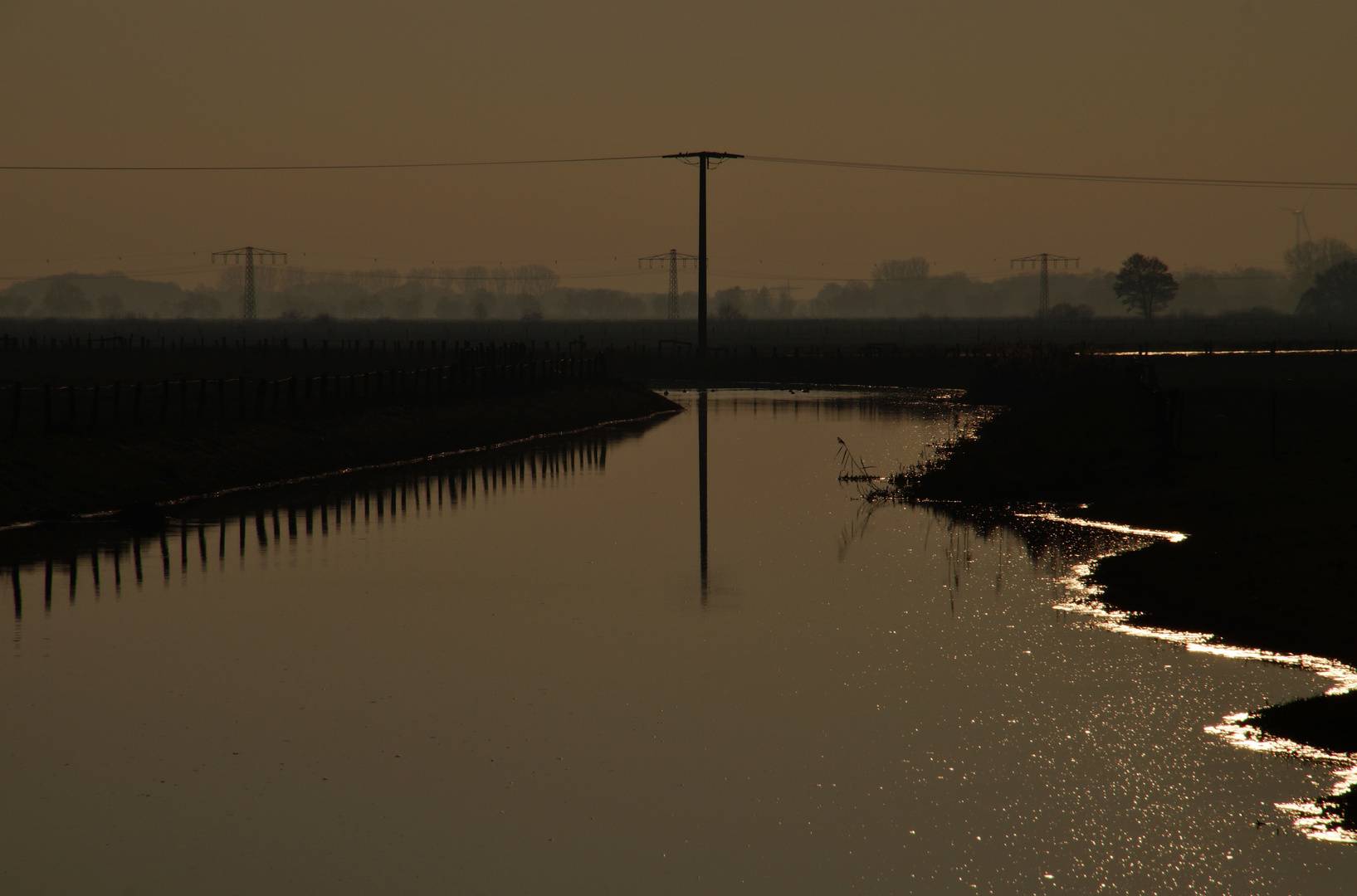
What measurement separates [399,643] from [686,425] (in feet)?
131

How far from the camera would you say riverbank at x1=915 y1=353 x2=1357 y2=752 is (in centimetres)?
1680

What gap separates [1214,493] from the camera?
1088 inches

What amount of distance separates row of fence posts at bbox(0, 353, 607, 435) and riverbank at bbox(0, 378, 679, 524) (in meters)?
1.04

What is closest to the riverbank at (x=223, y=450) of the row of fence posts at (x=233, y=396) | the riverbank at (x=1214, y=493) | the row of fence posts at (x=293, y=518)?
the row of fence posts at (x=233, y=396)

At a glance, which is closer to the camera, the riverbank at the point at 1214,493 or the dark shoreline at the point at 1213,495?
the dark shoreline at the point at 1213,495

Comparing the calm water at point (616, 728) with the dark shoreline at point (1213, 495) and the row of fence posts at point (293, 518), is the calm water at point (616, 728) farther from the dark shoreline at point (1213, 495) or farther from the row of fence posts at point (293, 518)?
the dark shoreline at point (1213, 495)

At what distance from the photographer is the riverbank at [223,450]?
1129 inches

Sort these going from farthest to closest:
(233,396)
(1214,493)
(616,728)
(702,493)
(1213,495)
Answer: (233,396)
(702,493)
(1214,493)
(1213,495)
(616,728)

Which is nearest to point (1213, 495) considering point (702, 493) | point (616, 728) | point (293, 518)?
point (702, 493)

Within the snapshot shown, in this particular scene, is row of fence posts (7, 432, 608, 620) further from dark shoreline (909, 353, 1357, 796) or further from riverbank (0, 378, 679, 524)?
dark shoreline (909, 353, 1357, 796)

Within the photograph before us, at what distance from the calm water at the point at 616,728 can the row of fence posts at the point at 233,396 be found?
13.0 meters

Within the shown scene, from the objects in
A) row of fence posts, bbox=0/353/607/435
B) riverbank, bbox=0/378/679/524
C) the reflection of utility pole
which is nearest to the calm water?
the reflection of utility pole

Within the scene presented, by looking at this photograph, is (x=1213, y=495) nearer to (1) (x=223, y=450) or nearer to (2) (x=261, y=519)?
(2) (x=261, y=519)

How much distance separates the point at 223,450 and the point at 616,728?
25.3 meters
